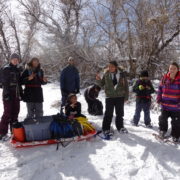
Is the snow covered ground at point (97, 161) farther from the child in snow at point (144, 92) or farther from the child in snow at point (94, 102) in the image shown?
the child in snow at point (94, 102)

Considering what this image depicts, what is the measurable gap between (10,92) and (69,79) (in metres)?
1.89

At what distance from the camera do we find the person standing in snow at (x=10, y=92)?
158 inches

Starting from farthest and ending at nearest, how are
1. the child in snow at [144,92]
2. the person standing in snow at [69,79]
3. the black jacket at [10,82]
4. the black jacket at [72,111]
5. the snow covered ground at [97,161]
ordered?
the person standing in snow at [69,79], the child in snow at [144,92], the black jacket at [72,111], the black jacket at [10,82], the snow covered ground at [97,161]

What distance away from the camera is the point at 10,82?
159 inches

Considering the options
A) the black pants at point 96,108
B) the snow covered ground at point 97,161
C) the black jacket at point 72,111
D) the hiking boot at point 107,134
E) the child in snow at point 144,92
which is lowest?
the snow covered ground at point 97,161

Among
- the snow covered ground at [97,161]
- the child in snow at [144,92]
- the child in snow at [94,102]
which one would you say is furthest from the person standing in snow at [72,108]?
the child in snow at [94,102]

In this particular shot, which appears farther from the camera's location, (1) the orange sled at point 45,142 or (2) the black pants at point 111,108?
(2) the black pants at point 111,108

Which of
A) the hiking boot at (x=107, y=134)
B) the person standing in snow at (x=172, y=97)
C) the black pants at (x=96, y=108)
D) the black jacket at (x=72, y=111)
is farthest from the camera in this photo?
the black pants at (x=96, y=108)

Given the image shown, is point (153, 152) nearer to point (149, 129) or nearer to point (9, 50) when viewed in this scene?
point (149, 129)

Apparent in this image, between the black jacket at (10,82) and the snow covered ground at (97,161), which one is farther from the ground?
the black jacket at (10,82)

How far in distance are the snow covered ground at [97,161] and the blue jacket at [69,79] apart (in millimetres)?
2016

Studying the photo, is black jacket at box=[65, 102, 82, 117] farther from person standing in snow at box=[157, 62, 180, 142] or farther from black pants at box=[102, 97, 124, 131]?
person standing in snow at box=[157, 62, 180, 142]

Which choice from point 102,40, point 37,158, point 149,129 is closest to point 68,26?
point 102,40

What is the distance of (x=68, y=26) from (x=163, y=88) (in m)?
13.3
